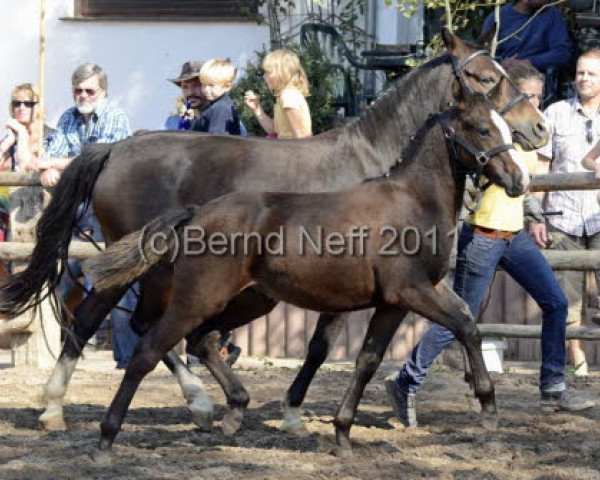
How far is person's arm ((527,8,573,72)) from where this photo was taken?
1098 cm

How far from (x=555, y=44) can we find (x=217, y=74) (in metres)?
3.53

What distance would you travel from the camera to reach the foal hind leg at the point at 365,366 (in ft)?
20.6

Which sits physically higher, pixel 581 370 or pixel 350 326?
pixel 350 326

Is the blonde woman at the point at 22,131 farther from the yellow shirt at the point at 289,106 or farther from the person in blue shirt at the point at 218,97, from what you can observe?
the yellow shirt at the point at 289,106

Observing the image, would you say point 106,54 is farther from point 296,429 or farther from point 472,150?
point 472,150

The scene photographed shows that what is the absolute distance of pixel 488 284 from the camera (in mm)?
7258

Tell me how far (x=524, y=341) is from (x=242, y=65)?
5.22 metres

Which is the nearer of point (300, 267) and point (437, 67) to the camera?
point (300, 267)

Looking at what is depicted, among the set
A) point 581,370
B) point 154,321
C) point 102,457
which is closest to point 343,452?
point 102,457

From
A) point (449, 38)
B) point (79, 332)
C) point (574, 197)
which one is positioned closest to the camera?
point (449, 38)

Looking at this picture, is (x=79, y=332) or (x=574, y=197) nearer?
(x=79, y=332)

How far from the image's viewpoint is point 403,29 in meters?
13.6

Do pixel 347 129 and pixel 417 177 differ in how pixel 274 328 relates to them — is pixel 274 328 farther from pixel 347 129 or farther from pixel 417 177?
pixel 417 177

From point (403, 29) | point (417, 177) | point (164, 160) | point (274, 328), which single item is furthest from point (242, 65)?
point (417, 177)
